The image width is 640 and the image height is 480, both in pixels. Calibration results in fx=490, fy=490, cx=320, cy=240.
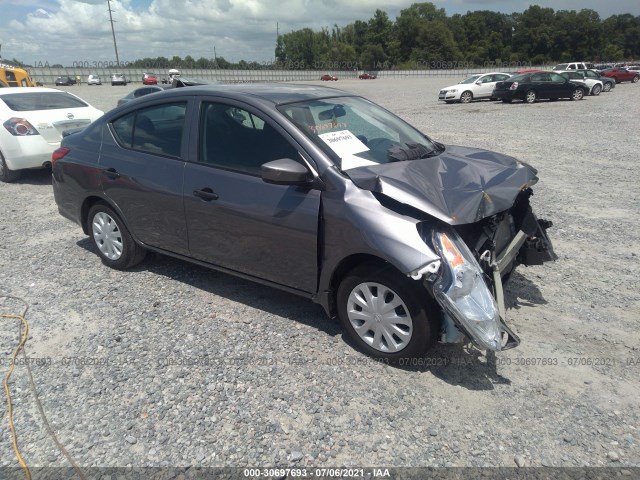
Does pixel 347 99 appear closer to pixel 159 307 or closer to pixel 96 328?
pixel 159 307

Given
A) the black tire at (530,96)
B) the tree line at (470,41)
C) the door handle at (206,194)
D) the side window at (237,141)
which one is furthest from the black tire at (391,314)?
the tree line at (470,41)

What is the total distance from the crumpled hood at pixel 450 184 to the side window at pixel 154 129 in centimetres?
170

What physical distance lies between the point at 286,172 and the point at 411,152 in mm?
1159

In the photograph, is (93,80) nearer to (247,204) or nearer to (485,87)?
(485,87)

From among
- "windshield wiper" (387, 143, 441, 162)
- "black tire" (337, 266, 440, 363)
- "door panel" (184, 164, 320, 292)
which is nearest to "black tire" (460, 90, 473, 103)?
"windshield wiper" (387, 143, 441, 162)

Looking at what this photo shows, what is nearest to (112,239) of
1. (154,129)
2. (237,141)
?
(154,129)

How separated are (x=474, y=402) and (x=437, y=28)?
117 metres

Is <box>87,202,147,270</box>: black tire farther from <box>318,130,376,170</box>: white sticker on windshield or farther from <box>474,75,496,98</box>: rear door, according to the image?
<box>474,75,496,98</box>: rear door

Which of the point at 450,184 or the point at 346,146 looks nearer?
the point at 450,184

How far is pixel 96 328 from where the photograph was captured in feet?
12.8

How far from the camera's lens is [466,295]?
2.96 m

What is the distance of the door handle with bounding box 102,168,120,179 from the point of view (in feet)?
14.7

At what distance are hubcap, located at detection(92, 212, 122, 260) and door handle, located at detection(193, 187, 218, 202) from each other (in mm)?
1327

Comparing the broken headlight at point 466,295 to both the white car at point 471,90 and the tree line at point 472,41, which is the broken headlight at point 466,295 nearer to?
the white car at point 471,90
